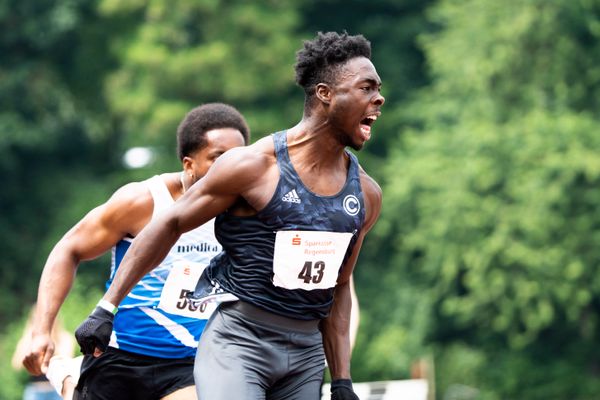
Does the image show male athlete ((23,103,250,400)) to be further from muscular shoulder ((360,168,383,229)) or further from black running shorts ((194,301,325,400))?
muscular shoulder ((360,168,383,229))

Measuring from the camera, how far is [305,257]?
18.5 ft

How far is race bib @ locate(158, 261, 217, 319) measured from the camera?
265 inches

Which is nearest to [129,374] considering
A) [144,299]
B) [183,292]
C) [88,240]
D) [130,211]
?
[144,299]

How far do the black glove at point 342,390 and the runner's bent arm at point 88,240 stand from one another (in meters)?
1.28

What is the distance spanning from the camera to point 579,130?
983 inches

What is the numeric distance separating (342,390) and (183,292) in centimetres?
107

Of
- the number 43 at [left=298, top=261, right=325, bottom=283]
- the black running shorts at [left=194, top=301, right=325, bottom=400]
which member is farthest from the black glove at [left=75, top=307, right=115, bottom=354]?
the number 43 at [left=298, top=261, right=325, bottom=283]

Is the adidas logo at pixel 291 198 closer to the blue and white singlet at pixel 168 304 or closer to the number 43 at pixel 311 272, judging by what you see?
the number 43 at pixel 311 272

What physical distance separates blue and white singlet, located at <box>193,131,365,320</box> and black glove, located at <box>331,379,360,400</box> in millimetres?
430

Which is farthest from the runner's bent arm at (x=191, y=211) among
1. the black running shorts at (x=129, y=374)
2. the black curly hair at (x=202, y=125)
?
the black curly hair at (x=202, y=125)

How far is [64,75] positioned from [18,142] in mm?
3067

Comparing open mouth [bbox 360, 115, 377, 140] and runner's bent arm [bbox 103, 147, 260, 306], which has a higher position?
open mouth [bbox 360, 115, 377, 140]

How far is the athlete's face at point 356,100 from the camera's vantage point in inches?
224

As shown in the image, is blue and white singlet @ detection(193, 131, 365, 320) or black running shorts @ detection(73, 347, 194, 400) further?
black running shorts @ detection(73, 347, 194, 400)
